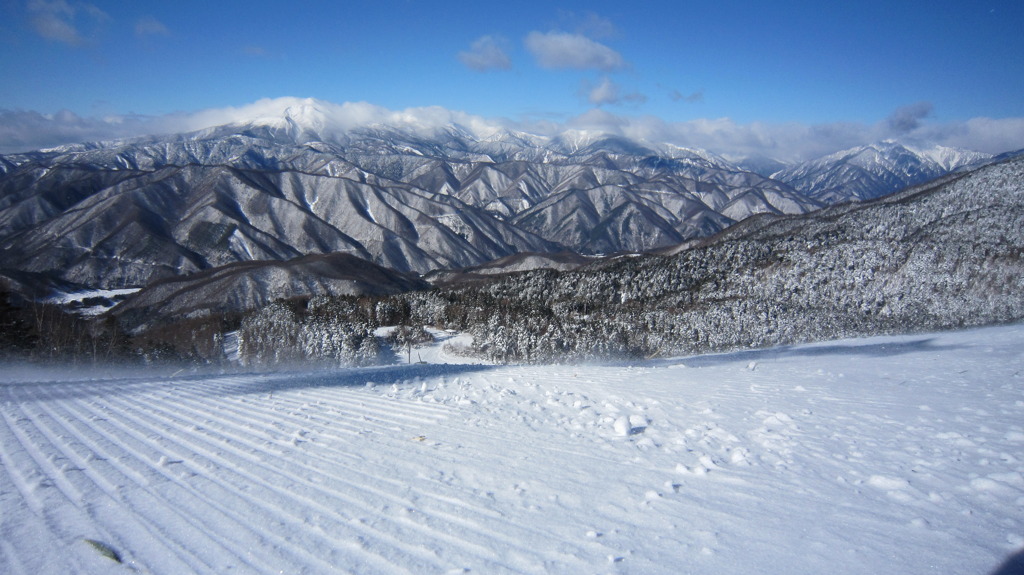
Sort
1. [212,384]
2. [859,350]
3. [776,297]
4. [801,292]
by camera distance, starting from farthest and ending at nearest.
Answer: [776,297]
[801,292]
[859,350]
[212,384]

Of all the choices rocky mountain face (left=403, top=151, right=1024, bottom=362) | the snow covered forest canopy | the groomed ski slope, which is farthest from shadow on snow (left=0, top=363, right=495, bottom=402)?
rocky mountain face (left=403, top=151, right=1024, bottom=362)

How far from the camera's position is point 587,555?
431 cm

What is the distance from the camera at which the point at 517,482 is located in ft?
19.1

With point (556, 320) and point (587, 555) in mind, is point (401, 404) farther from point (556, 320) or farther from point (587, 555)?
point (556, 320)

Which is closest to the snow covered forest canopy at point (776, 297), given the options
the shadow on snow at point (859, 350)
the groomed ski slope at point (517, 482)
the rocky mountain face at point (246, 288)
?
the shadow on snow at point (859, 350)

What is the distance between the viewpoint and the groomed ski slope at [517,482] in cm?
429

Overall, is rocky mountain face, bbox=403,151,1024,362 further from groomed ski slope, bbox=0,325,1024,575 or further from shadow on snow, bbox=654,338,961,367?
groomed ski slope, bbox=0,325,1024,575

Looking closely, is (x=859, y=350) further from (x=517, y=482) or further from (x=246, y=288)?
(x=246, y=288)

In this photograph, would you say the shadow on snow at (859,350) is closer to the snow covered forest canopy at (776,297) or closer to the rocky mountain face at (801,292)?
the snow covered forest canopy at (776,297)

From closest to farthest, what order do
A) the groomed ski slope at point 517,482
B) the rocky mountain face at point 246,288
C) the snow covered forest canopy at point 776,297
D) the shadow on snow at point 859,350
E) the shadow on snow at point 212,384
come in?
1. the groomed ski slope at point 517,482
2. the shadow on snow at point 212,384
3. the shadow on snow at point 859,350
4. the snow covered forest canopy at point 776,297
5. the rocky mountain face at point 246,288

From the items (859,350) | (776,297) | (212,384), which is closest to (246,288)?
(776,297)

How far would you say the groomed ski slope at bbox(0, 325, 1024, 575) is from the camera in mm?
4289

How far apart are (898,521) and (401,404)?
300 inches

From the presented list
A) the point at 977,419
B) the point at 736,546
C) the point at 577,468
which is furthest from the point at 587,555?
the point at 977,419
